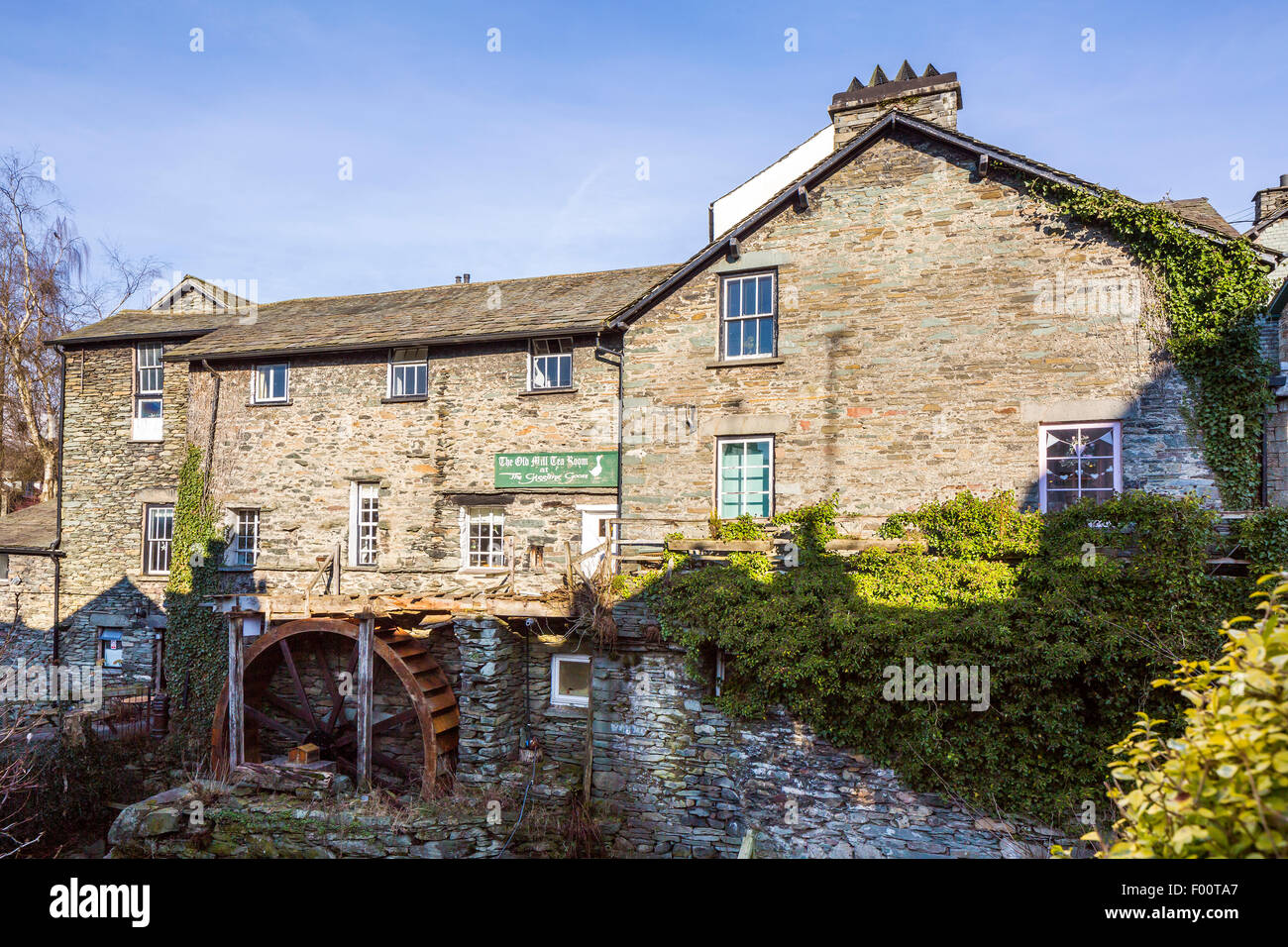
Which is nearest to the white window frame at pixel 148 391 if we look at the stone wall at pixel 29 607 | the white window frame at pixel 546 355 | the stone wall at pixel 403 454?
the stone wall at pixel 403 454

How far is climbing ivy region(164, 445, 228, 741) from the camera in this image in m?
15.2

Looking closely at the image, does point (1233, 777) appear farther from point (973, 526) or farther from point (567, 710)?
point (567, 710)

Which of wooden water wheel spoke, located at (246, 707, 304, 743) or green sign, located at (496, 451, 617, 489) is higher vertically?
green sign, located at (496, 451, 617, 489)

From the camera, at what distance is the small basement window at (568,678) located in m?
12.0

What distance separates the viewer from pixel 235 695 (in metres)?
13.4

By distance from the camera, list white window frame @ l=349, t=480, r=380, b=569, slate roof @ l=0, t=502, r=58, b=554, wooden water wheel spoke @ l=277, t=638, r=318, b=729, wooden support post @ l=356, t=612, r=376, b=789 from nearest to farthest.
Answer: wooden support post @ l=356, t=612, r=376, b=789
wooden water wheel spoke @ l=277, t=638, r=318, b=729
white window frame @ l=349, t=480, r=380, b=569
slate roof @ l=0, t=502, r=58, b=554

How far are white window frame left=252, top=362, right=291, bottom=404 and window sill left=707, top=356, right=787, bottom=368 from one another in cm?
927

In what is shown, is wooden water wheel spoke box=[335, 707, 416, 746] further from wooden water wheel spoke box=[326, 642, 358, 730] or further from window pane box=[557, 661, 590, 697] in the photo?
window pane box=[557, 661, 590, 697]

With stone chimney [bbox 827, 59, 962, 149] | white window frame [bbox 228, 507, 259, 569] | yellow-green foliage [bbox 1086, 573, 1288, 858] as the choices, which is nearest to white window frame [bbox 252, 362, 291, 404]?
white window frame [bbox 228, 507, 259, 569]

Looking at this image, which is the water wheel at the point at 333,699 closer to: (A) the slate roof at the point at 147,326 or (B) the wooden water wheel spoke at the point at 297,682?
(B) the wooden water wheel spoke at the point at 297,682

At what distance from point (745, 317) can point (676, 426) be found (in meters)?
2.12

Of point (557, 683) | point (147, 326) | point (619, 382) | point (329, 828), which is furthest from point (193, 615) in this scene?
point (619, 382)

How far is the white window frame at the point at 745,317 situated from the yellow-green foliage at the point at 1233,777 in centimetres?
1005
